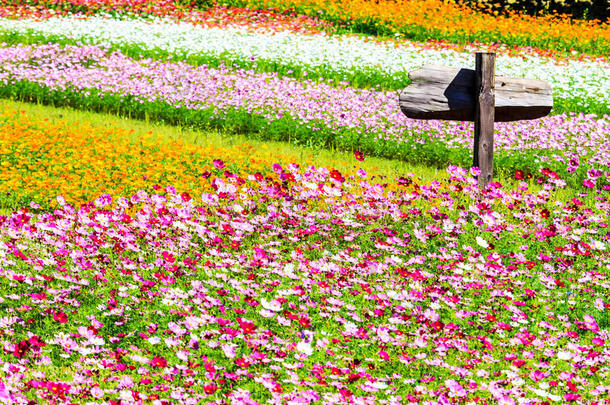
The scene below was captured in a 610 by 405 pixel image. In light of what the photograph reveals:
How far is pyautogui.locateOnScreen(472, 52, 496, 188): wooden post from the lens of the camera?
24.6 ft

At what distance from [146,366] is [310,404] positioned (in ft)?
3.48

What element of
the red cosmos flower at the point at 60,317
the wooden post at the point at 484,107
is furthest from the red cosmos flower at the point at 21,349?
the wooden post at the point at 484,107

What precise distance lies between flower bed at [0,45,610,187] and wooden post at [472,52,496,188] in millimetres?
2820

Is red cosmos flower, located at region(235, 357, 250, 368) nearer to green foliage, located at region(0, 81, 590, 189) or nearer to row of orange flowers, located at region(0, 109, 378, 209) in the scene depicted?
row of orange flowers, located at region(0, 109, 378, 209)

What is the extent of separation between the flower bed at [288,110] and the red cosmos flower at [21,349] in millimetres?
7253

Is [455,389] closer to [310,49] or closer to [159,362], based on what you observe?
[159,362]

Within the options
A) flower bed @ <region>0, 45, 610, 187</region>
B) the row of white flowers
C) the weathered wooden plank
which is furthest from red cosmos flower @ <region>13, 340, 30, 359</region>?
the row of white flowers

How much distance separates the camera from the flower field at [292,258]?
15.4 ft

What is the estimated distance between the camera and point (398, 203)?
7.66 m

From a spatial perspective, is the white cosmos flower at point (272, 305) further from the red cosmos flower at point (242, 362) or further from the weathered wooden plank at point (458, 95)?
the weathered wooden plank at point (458, 95)

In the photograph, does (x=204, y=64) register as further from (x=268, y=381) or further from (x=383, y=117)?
(x=268, y=381)

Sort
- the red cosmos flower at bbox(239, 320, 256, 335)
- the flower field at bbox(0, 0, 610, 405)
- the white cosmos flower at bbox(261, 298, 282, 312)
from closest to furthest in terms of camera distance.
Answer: the flower field at bbox(0, 0, 610, 405), the red cosmos flower at bbox(239, 320, 256, 335), the white cosmos flower at bbox(261, 298, 282, 312)

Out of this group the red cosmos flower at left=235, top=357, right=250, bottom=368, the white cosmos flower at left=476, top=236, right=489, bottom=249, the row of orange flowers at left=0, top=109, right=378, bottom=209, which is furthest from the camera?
the row of orange flowers at left=0, top=109, right=378, bottom=209

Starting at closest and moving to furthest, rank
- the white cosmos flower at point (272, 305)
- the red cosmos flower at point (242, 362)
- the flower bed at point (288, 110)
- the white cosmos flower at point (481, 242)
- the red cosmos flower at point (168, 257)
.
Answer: the red cosmos flower at point (242, 362), the white cosmos flower at point (272, 305), the red cosmos flower at point (168, 257), the white cosmos flower at point (481, 242), the flower bed at point (288, 110)
